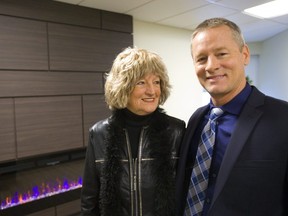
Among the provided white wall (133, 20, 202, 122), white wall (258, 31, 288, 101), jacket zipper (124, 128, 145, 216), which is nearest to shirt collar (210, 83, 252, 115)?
jacket zipper (124, 128, 145, 216)

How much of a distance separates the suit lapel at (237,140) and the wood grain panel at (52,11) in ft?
7.32

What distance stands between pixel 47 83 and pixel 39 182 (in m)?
1.08

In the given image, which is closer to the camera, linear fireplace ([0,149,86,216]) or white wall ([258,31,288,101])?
linear fireplace ([0,149,86,216])

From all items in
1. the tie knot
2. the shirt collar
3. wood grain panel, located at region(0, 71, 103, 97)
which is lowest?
the tie knot

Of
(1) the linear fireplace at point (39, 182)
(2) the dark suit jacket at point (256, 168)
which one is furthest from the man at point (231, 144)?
(1) the linear fireplace at point (39, 182)

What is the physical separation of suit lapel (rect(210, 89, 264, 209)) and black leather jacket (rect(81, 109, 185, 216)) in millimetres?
314

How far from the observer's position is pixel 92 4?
2.71 metres

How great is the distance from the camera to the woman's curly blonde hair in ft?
4.29

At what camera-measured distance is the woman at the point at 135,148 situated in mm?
1283

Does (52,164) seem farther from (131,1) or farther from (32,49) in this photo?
(131,1)

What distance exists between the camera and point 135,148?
134 cm

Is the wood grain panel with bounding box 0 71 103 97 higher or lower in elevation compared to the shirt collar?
higher

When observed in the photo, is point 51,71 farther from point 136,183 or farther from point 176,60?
point 176,60

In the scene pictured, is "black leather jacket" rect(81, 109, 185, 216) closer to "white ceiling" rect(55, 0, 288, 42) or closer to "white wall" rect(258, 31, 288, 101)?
"white ceiling" rect(55, 0, 288, 42)
